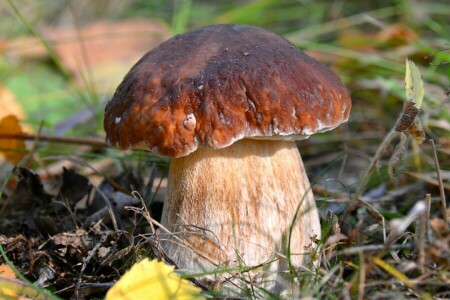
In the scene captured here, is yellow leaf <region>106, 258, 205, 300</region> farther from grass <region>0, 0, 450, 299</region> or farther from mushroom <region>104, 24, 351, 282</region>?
mushroom <region>104, 24, 351, 282</region>

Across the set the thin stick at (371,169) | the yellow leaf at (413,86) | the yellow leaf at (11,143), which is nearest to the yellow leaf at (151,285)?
the thin stick at (371,169)

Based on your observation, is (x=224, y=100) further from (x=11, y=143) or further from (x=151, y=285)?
(x=11, y=143)

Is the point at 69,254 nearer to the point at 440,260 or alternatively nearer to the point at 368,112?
the point at 440,260

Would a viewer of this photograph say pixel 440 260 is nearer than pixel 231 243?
Yes

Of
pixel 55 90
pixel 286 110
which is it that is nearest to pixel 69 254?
pixel 286 110

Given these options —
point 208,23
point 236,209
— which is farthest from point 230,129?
point 208,23
